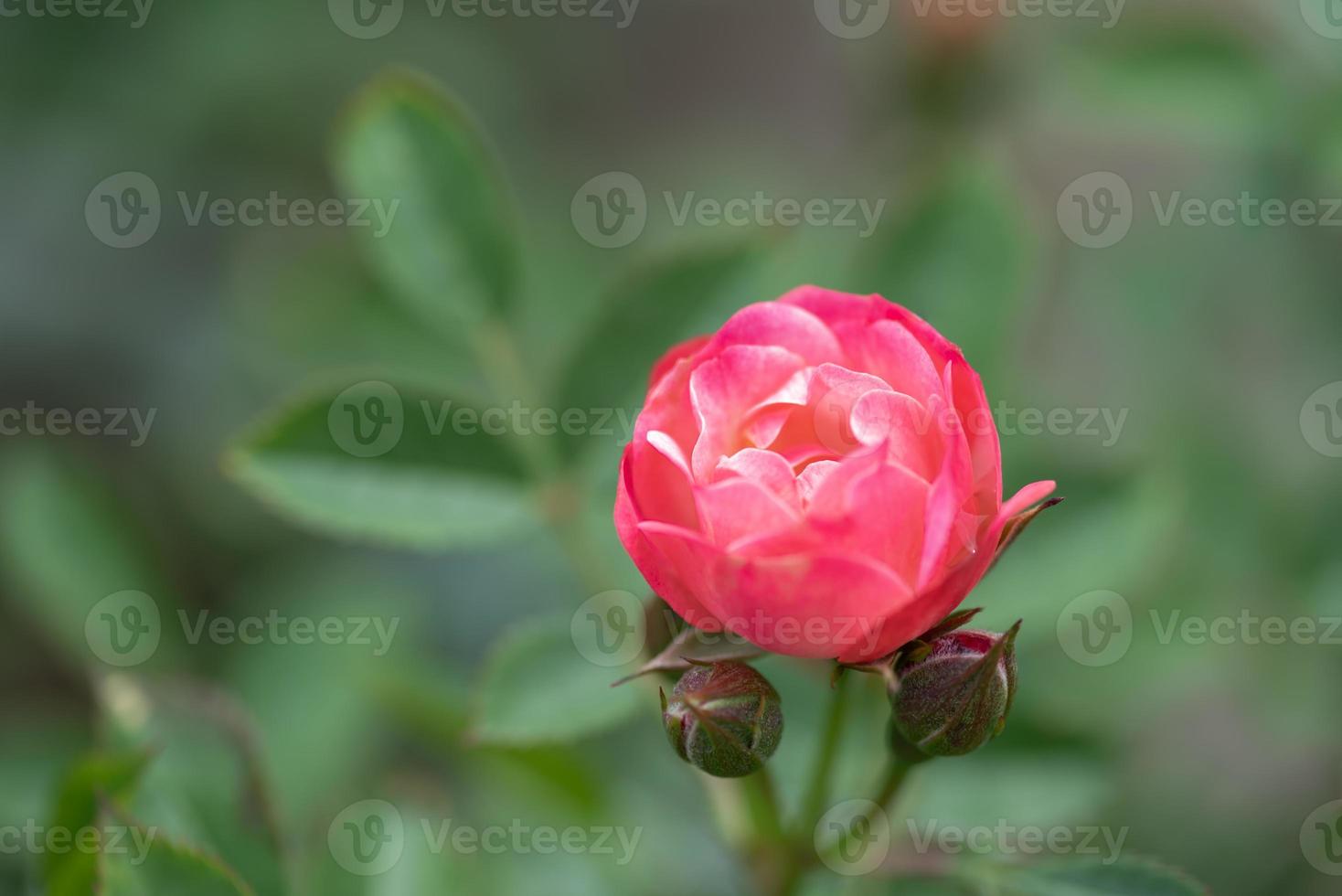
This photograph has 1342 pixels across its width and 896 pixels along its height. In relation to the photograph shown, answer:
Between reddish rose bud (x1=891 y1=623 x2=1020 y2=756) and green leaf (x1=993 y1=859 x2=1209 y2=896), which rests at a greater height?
reddish rose bud (x1=891 y1=623 x2=1020 y2=756)

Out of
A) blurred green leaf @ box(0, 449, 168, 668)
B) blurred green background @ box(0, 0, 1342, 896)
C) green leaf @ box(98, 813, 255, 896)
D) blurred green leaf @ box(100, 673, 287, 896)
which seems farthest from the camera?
blurred green leaf @ box(0, 449, 168, 668)

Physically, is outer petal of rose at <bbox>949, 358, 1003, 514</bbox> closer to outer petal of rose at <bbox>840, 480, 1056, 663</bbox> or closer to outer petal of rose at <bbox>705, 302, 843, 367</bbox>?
outer petal of rose at <bbox>840, 480, 1056, 663</bbox>

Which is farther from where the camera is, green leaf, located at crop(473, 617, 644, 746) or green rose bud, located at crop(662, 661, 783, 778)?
green leaf, located at crop(473, 617, 644, 746)

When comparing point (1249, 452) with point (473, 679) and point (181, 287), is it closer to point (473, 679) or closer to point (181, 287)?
point (473, 679)

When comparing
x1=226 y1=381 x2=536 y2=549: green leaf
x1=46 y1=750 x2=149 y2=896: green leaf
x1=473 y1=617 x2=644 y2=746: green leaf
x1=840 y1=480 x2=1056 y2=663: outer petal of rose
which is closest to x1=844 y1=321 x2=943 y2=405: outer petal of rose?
x1=840 y1=480 x2=1056 y2=663: outer petal of rose

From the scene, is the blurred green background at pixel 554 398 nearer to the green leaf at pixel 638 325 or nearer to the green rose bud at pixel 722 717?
the green leaf at pixel 638 325

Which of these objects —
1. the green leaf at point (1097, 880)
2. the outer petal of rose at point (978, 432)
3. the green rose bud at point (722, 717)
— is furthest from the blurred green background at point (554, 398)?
the outer petal of rose at point (978, 432)
